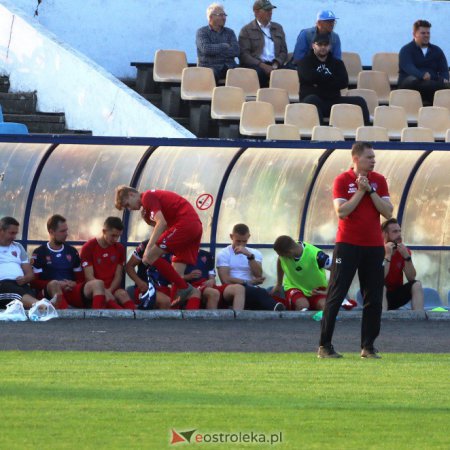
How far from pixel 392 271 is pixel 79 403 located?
873cm

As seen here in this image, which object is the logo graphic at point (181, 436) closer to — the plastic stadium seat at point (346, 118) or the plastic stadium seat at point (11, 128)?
the plastic stadium seat at point (11, 128)

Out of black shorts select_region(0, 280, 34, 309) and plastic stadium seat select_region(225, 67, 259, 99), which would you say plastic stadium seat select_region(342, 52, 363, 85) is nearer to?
plastic stadium seat select_region(225, 67, 259, 99)

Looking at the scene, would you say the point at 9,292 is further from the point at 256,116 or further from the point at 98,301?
the point at 256,116

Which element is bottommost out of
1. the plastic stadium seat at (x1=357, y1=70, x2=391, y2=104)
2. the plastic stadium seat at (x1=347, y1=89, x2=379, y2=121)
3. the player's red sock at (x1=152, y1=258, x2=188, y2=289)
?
the player's red sock at (x1=152, y1=258, x2=188, y2=289)

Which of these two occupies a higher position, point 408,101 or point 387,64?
point 387,64

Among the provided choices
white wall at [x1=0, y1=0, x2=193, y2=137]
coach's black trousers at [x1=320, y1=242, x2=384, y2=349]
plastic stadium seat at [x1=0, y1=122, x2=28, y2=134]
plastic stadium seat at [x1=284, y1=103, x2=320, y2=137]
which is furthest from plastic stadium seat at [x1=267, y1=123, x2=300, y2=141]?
coach's black trousers at [x1=320, y1=242, x2=384, y2=349]

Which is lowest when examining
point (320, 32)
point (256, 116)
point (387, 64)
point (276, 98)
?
point (256, 116)

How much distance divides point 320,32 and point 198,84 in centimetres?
196

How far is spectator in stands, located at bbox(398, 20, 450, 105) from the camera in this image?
23.7 meters

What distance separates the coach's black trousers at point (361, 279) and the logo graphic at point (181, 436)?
4259 millimetres

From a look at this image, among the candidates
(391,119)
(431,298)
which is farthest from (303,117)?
(431,298)

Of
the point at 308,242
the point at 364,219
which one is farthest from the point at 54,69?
the point at 364,219

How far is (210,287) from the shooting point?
17.5 meters

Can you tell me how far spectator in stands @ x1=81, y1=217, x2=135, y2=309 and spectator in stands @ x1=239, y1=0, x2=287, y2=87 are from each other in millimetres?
6928
